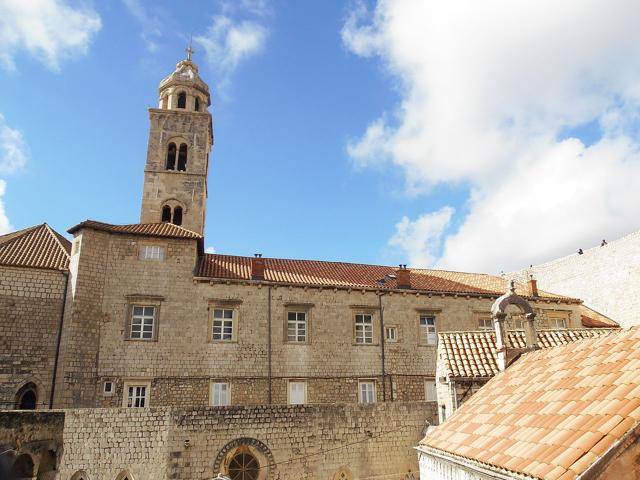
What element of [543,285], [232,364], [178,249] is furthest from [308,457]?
[543,285]

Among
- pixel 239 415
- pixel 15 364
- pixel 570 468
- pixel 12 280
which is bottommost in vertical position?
pixel 570 468

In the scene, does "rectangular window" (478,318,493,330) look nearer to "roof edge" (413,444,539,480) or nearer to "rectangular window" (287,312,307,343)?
"rectangular window" (287,312,307,343)

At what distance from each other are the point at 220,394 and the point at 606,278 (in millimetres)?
23551

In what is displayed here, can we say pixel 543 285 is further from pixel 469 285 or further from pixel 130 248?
pixel 130 248

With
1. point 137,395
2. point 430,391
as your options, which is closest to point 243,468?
point 137,395

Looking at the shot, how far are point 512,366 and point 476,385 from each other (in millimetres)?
1741

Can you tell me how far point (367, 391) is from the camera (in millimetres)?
22547

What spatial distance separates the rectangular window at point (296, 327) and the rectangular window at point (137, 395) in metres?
6.25

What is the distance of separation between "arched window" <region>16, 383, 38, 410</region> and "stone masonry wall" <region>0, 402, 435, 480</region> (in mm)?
4343

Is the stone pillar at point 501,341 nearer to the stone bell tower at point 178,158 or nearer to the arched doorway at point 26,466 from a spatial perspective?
the arched doorway at point 26,466

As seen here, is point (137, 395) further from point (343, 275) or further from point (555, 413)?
point (555, 413)

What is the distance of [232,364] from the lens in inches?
837

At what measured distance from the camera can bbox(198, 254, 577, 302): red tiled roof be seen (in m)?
23.3

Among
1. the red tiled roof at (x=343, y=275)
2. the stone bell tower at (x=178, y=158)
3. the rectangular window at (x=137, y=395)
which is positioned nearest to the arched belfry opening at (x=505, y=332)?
the red tiled roof at (x=343, y=275)
